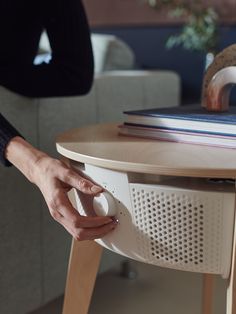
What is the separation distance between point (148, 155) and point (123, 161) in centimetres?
6

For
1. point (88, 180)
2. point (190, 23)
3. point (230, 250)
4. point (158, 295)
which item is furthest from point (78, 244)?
point (190, 23)

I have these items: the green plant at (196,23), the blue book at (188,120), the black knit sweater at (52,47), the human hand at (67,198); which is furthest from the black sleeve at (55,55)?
the green plant at (196,23)

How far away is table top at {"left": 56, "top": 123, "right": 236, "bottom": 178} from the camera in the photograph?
82cm

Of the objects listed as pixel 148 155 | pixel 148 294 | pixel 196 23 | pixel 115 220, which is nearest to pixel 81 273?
pixel 115 220

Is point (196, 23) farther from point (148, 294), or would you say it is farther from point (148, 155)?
point (148, 155)

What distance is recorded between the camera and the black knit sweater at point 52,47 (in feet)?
4.04

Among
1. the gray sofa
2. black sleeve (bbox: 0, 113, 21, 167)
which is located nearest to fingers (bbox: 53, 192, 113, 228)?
black sleeve (bbox: 0, 113, 21, 167)

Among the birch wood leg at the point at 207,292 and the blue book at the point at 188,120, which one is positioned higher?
the blue book at the point at 188,120

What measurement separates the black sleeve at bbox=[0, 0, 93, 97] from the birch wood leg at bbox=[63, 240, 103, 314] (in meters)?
0.35

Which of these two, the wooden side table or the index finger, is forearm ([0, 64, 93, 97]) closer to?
the wooden side table

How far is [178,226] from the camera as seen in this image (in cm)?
88

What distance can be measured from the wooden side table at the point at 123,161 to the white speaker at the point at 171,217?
0.05 feet

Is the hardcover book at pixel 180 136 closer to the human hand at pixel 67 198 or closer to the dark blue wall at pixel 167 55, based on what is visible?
the human hand at pixel 67 198

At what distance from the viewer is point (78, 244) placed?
1.08m
